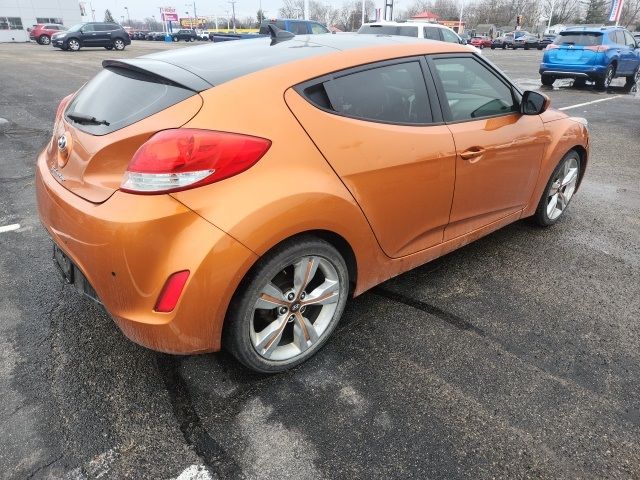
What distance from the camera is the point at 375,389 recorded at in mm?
2369

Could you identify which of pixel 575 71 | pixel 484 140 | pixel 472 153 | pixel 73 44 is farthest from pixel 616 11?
pixel 472 153

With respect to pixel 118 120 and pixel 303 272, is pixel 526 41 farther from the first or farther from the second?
pixel 118 120

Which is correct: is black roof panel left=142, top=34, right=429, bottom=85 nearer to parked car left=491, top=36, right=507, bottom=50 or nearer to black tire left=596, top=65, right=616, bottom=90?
black tire left=596, top=65, right=616, bottom=90

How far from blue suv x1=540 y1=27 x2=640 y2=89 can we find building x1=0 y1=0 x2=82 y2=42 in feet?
190

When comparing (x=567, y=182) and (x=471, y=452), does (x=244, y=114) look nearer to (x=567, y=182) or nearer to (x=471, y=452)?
(x=471, y=452)

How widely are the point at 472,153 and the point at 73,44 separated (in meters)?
31.9

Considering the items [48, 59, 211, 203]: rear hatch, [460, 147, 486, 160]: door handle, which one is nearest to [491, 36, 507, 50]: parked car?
[460, 147, 486, 160]: door handle

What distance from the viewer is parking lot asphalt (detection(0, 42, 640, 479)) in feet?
6.51

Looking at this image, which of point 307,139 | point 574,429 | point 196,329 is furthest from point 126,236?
point 574,429

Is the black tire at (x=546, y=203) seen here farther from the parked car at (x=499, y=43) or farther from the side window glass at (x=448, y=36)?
the parked car at (x=499, y=43)

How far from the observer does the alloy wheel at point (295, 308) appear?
230 centimetres

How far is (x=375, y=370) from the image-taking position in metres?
2.50

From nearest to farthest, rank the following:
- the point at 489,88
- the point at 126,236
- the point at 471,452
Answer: the point at 126,236 → the point at 471,452 → the point at 489,88

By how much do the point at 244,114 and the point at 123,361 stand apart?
4.69 ft
